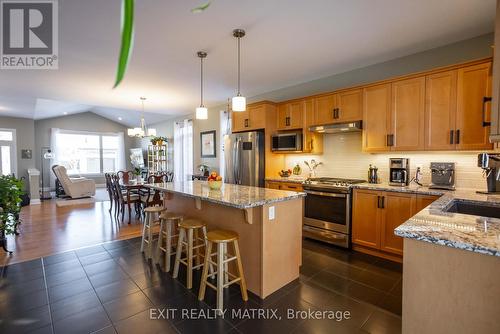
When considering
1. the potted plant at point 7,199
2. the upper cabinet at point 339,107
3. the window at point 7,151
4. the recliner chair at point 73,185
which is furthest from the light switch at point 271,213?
the window at point 7,151

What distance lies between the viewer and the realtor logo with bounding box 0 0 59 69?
90.9 inches

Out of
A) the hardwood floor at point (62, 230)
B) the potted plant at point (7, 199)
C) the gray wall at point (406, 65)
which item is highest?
the gray wall at point (406, 65)

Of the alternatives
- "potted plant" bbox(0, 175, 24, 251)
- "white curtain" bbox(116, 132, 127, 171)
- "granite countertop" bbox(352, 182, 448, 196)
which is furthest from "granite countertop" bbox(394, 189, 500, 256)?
"white curtain" bbox(116, 132, 127, 171)

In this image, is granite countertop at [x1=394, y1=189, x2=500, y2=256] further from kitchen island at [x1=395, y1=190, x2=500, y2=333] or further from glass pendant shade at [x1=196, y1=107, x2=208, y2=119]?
glass pendant shade at [x1=196, y1=107, x2=208, y2=119]

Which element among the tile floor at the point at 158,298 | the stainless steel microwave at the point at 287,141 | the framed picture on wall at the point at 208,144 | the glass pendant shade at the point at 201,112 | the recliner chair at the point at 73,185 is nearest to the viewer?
the tile floor at the point at 158,298

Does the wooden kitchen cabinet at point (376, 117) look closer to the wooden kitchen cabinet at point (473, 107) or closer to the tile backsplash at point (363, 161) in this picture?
the tile backsplash at point (363, 161)

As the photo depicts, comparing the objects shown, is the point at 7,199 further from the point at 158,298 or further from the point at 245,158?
the point at 245,158

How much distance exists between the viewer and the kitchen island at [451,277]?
1.12 m

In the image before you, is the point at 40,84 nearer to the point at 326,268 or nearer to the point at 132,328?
the point at 132,328

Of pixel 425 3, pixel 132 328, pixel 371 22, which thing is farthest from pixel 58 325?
pixel 425 3

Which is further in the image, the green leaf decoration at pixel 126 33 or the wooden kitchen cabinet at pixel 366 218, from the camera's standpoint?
the wooden kitchen cabinet at pixel 366 218

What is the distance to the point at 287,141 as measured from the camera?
4422 millimetres

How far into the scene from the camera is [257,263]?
2.34m

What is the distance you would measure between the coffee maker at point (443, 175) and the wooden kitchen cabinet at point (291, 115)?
2006 mm
